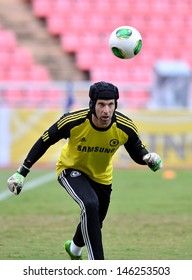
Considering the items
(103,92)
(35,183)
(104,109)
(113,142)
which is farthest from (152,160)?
(35,183)

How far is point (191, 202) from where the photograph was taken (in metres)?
14.6

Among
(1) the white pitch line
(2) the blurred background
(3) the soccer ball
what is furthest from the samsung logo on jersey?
(2) the blurred background

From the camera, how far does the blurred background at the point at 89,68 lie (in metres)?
20.7

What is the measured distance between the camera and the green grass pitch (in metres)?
9.83

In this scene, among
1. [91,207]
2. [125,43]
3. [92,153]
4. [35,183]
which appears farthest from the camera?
[35,183]

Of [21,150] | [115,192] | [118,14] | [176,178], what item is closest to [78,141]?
[115,192]

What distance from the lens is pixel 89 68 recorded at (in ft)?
86.2

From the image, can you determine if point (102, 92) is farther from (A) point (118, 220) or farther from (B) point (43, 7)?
(B) point (43, 7)

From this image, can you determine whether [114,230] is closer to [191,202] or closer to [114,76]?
[191,202]

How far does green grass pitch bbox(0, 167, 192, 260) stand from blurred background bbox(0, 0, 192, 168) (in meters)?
2.30

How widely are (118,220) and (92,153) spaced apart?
4.35 meters

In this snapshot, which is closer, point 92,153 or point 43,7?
point 92,153

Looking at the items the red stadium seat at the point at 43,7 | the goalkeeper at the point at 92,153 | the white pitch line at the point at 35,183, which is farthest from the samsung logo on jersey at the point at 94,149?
the red stadium seat at the point at 43,7

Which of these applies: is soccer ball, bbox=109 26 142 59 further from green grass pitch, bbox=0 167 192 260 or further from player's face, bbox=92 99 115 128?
green grass pitch, bbox=0 167 192 260
